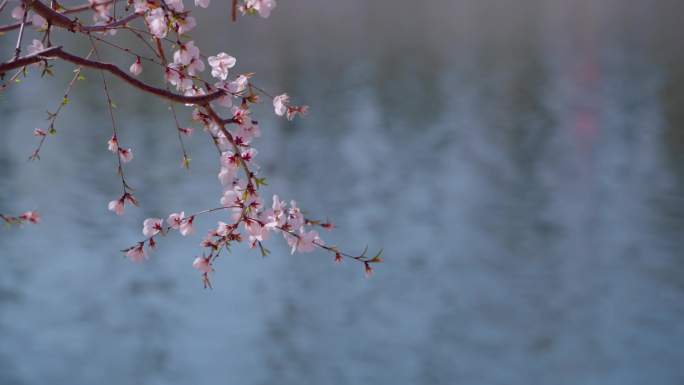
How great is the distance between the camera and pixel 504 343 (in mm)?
5152

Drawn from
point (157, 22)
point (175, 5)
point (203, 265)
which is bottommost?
point (203, 265)

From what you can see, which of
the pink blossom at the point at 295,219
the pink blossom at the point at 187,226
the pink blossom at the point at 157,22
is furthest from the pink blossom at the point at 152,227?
the pink blossom at the point at 157,22

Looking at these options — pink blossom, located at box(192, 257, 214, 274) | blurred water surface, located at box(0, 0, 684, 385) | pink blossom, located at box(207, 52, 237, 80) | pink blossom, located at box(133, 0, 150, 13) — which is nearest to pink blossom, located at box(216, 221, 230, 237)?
pink blossom, located at box(192, 257, 214, 274)

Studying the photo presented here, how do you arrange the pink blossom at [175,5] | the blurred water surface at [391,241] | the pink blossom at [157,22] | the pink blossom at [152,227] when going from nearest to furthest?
the pink blossom at [157,22] → the pink blossom at [175,5] → the pink blossom at [152,227] → the blurred water surface at [391,241]

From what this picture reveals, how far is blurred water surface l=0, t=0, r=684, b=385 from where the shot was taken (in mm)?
5129

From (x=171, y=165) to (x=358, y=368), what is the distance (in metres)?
4.28

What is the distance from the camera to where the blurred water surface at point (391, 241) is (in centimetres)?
513

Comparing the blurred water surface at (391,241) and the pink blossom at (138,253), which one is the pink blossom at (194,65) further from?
the blurred water surface at (391,241)

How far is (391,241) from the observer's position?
256 inches

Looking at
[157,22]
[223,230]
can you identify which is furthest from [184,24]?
[223,230]

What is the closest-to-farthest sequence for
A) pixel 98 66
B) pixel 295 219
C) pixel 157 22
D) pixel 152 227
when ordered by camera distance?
pixel 98 66, pixel 157 22, pixel 295 219, pixel 152 227

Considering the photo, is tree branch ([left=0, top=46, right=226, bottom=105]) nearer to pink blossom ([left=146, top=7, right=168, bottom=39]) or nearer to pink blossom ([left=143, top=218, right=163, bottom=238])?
pink blossom ([left=146, top=7, right=168, bottom=39])

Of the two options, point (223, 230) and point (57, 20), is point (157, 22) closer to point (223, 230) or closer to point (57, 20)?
point (57, 20)

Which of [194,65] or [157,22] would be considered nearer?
[157,22]
